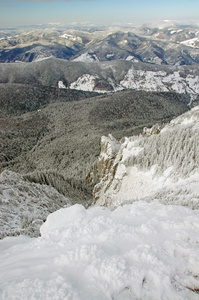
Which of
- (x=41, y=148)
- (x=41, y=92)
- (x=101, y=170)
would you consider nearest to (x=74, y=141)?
(x=41, y=148)

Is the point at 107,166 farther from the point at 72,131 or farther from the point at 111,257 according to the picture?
the point at 72,131

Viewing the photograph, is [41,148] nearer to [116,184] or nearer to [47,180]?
[47,180]

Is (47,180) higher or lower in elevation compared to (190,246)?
lower

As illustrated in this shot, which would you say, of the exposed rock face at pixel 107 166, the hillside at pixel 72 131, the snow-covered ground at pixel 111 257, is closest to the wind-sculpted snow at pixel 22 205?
the snow-covered ground at pixel 111 257

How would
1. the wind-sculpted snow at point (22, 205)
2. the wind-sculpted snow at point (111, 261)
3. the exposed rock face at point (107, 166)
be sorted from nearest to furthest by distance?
1. the wind-sculpted snow at point (111, 261)
2. the wind-sculpted snow at point (22, 205)
3. the exposed rock face at point (107, 166)

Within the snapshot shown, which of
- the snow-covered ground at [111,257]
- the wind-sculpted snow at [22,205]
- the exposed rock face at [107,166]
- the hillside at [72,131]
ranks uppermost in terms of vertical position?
the snow-covered ground at [111,257]

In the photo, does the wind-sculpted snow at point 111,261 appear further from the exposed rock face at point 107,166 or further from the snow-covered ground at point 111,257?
the exposed rock face at point 107,166
